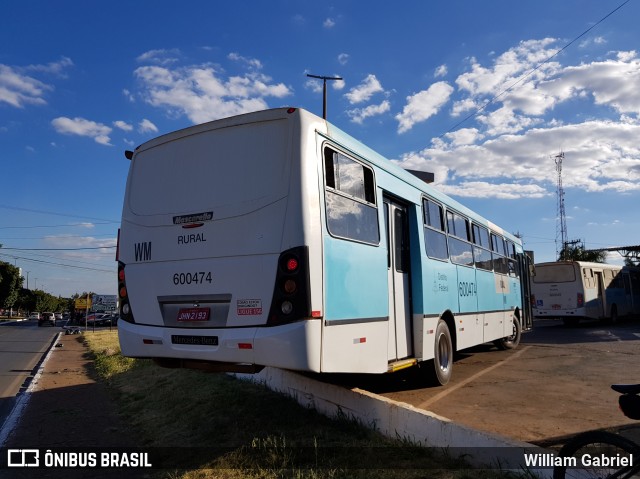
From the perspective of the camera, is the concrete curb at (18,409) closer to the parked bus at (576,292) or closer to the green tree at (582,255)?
the parked bus at (576,292)

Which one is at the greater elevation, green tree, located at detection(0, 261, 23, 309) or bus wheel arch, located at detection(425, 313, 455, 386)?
green tree, located at detection(0, 261, 23, 309)

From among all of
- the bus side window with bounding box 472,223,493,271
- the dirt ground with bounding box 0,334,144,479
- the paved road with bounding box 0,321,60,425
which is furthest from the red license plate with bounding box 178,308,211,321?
the bus side window with bounding box 472,223,493,271

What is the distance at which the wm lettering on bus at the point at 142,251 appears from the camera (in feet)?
20.1

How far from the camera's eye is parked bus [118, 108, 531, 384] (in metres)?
4.92

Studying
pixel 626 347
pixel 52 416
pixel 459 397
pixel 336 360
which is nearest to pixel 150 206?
pixel 336 360

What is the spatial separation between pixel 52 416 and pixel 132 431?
6.55 feet

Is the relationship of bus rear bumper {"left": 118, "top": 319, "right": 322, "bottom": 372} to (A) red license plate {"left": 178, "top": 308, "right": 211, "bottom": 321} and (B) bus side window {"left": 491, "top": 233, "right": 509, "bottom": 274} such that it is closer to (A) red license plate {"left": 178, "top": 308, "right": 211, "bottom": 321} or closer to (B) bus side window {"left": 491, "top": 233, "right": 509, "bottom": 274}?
(A) red license plate {"left": 178, "top": 308, "right": 211, "bottom": 321}

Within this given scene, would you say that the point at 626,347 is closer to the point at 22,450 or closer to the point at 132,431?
the point at 132,431

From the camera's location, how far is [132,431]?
721 cm

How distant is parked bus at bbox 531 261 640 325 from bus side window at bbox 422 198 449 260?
54.9 feet

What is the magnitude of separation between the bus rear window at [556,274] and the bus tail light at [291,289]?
70.3 feet

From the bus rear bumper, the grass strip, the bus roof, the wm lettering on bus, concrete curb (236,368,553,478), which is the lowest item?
the grass strip

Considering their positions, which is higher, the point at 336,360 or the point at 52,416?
the point at 336,360

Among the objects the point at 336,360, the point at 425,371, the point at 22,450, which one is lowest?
the point at 22,450
